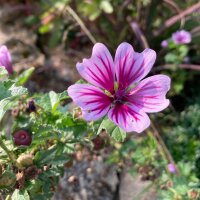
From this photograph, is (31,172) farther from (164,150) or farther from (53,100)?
(164,150)

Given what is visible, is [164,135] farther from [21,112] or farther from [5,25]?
[5,25]

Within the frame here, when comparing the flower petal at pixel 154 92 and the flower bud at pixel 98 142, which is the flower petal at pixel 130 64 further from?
the flower bud at pixel 98 142

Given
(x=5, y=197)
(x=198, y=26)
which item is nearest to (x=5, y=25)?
(x=198, y=26)

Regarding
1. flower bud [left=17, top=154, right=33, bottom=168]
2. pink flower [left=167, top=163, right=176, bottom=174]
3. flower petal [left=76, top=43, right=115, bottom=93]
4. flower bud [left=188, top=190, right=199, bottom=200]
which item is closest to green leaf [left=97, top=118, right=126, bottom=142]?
flower petal [left=76, top=43, right=115, bottom=93]

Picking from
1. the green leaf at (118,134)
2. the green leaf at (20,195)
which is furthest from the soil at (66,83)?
the green leaf at (118,134)

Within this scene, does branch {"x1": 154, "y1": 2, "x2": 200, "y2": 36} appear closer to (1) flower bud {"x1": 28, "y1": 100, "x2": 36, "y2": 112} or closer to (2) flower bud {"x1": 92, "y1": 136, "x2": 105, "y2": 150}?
(2) flower bud {"x1": 92, "y1": 136, "x2": 105, "y2": 150}
